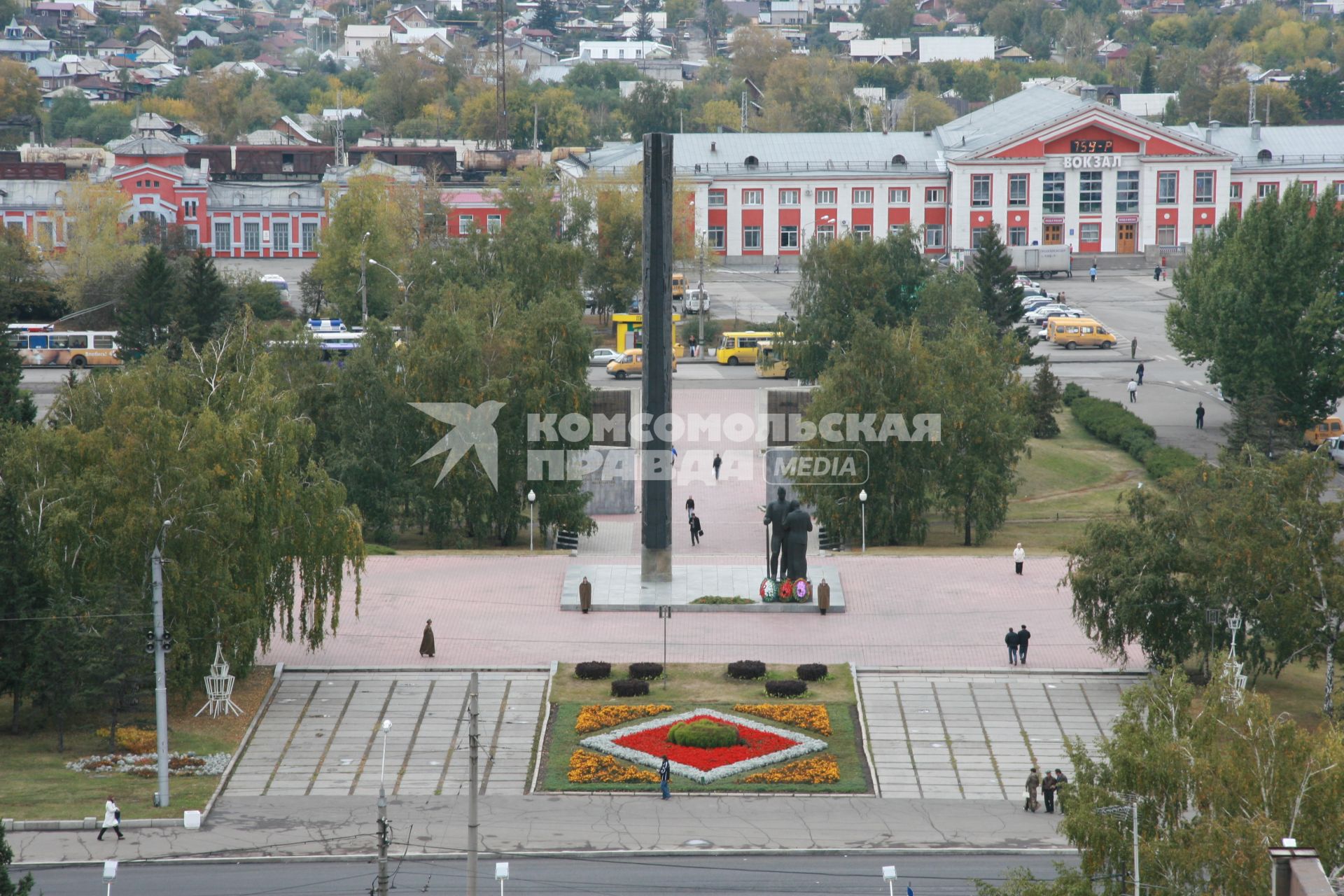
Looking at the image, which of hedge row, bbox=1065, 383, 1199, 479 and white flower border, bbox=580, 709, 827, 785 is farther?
hedge row, bbox=1065, 383, 1199, 479

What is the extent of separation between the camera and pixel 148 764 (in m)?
32.9

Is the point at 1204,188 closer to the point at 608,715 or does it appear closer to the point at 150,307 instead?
the point at 150,307

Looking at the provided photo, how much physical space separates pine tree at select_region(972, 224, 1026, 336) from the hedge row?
3.98m

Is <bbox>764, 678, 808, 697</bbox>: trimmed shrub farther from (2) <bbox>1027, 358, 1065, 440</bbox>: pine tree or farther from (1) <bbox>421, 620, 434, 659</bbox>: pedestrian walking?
(2) <bbox>1027, 358, 1065, 440</bbox>: pine tree

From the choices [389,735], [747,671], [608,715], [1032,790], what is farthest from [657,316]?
[1032,790]

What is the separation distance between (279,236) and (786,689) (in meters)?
72.1

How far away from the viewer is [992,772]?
110ft

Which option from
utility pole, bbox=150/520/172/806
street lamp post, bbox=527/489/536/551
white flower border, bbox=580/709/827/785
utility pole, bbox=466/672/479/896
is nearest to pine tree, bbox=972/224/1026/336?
street lamp post, bbox=527/489/536/551

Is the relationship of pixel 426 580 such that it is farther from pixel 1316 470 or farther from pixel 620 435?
pixel 1316 470

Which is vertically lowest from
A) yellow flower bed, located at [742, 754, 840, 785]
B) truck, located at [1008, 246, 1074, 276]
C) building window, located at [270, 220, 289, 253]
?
yellow flower bed, located at [742, 754, 840, 785]

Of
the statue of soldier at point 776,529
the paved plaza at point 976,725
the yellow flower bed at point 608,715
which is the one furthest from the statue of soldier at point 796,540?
the yellow flower bed at point 608,715

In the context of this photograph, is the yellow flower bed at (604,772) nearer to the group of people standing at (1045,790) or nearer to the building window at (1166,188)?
the group of people standing at (1045,790)

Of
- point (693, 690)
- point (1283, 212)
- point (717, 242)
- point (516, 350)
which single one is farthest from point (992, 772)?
point (717, 242)

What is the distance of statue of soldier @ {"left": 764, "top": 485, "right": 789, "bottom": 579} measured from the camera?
42.8 metres
